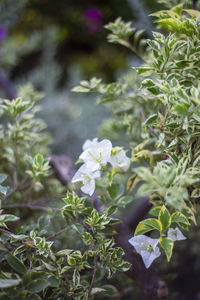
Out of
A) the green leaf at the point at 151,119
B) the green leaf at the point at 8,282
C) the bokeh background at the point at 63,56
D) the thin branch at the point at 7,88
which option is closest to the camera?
the green leaf at the point at 8,282

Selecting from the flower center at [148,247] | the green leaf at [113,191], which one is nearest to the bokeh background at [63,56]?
the green leaf at [113,191]

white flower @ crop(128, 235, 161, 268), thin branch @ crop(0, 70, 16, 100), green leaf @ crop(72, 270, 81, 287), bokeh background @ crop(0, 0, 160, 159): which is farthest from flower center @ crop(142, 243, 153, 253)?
thin branch @ crop(0, 70, 16, 100)

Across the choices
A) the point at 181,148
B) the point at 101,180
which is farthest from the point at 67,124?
the point at 181,148

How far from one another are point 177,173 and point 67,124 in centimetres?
106

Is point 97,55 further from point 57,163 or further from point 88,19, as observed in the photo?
point 57,163

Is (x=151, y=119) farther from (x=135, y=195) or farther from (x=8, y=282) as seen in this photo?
(x=8, y=282)

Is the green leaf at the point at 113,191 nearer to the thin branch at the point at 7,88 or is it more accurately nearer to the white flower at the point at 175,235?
the white flower at the point at 175,235

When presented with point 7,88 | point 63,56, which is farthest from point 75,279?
point 63,56

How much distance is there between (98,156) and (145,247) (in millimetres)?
150

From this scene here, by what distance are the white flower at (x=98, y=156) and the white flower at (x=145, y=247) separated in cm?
12

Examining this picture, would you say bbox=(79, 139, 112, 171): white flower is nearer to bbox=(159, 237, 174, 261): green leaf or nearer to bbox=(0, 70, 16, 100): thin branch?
bbox=(159, 237, 174, 261): green leaf

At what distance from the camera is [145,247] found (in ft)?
1.49

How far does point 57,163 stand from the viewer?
721mm

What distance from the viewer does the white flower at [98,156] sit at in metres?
0.47
